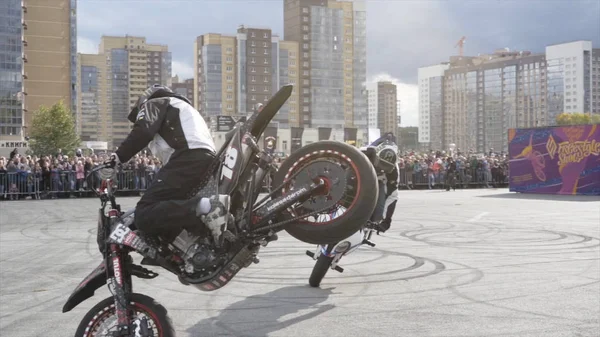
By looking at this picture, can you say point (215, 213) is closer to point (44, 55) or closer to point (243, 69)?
point (44, 55)

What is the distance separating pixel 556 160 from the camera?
96.6 ft

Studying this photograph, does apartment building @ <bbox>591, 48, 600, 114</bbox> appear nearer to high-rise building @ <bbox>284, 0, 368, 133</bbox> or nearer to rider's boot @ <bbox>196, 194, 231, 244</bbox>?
high-rise building @ <bbox>284, 0, 368, 133</bbox>

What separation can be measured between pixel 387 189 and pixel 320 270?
4.74 feet

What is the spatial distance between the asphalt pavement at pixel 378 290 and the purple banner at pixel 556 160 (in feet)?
52.3

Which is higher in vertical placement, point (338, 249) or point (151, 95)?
point (151, 95)

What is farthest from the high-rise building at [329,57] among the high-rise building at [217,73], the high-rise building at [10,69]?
the high-rise building at [10,69]

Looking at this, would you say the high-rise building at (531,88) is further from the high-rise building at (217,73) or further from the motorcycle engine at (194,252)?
the motorcycle engine at (194,252)

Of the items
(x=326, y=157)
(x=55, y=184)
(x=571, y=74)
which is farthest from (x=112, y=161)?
(x=571, y=74)

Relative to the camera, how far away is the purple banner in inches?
1116

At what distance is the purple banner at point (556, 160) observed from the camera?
28344 millimetres

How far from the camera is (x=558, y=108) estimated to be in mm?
191250

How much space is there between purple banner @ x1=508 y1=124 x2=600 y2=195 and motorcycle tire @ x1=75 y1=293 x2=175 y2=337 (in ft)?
88.9

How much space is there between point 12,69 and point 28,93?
11228mm

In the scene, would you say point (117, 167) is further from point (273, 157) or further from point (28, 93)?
point (28, 93)
